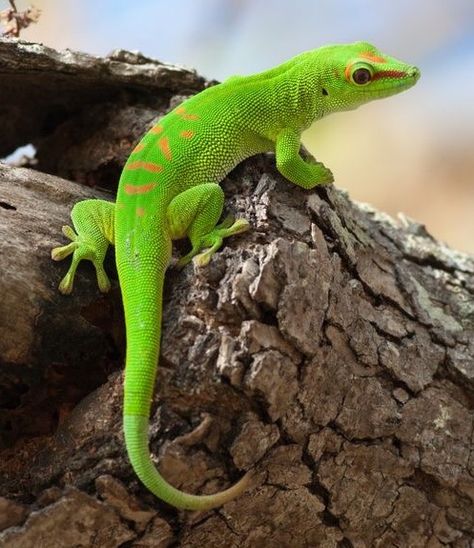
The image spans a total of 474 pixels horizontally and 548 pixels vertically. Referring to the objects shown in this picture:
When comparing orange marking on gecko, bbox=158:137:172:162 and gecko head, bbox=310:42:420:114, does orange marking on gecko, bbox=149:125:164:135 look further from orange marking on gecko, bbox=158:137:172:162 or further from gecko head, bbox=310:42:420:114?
gecko head, bbox=310:42:420:114

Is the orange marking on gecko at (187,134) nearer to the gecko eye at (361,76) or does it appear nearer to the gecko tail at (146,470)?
the gecko eye at (361,76)

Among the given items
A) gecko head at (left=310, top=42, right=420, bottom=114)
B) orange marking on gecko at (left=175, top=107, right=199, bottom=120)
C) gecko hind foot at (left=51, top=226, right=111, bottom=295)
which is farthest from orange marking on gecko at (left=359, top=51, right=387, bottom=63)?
gecko hind foot at (left=51, top=226, right=111, bottom=295)

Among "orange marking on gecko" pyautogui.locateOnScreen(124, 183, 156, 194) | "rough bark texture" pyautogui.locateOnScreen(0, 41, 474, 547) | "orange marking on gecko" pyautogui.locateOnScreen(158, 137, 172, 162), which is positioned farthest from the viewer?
"orange marking on gecko" pyautogui.locateOnScreen(158, 137, 172, 162)

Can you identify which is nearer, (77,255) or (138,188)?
(77,255)

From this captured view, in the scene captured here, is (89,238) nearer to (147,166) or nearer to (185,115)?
(147,166)

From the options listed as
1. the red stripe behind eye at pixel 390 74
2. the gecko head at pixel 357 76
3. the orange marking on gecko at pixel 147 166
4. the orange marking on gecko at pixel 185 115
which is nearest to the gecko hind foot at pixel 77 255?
the orange marking on gecko at pixel 147 166

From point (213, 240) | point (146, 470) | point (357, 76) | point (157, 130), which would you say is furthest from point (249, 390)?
point (357, 76)

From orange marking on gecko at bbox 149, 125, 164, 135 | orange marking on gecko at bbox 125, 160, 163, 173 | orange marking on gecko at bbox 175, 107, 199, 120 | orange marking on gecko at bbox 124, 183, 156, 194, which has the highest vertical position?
orange marking on gecko at bbox 175, 107, 199, 120
